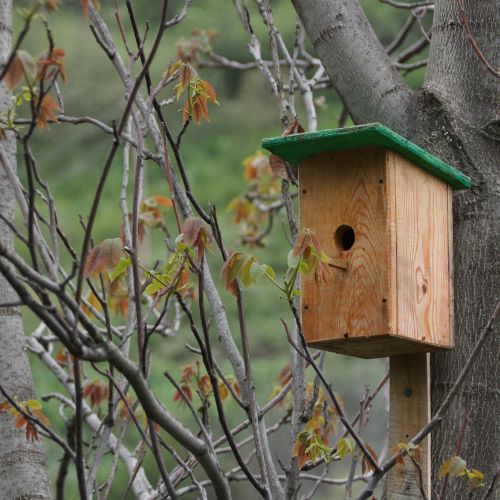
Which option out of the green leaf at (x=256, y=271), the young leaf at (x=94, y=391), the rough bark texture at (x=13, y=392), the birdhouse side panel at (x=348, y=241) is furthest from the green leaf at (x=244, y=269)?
the young leaf at (x=94, y=391)

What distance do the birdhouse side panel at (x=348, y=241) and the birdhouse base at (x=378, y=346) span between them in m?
0.01

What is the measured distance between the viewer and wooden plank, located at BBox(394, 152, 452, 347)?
2051 mm

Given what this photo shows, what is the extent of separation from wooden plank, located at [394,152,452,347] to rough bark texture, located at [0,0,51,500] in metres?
0.88

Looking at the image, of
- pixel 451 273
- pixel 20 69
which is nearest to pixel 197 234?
pixel 20 69

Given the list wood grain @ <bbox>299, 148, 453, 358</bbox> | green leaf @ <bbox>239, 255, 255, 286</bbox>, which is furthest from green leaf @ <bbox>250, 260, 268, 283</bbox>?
wood grain @ <bbox>299, 148, 453, 358</bbox>

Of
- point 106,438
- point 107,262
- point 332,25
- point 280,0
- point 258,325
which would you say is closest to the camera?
point 107,262

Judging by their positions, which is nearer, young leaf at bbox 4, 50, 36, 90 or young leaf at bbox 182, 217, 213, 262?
young leaf at bbox 4, 50, 36, 90

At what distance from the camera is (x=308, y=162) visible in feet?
7.19

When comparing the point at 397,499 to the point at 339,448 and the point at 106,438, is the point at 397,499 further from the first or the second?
the point at 106,438

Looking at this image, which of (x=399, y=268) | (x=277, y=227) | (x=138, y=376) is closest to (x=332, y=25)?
(x=399, y=268)

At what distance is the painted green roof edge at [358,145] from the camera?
6.55 feet

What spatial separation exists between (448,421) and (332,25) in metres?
0.95

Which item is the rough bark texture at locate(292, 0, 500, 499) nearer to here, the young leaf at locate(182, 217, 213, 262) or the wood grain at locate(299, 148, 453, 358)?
the wood grain at locate(299, 148, 453, 358)

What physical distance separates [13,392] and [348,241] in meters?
0.85
